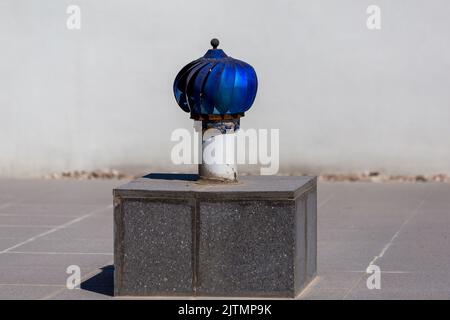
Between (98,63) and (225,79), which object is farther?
(98,63)

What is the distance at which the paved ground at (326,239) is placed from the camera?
862 cm

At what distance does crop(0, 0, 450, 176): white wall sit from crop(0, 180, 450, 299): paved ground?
480mm

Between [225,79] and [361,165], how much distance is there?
20.5 feet

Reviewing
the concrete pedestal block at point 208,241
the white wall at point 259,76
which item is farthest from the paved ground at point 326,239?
the white wall at point 259,76

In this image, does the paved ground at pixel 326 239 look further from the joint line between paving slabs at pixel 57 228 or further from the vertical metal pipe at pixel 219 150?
the vertical metal pipe at pixel 219 150

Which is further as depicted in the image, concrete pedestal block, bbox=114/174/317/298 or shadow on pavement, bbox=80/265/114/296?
shadow on pavement, bbox=80/265/114/296

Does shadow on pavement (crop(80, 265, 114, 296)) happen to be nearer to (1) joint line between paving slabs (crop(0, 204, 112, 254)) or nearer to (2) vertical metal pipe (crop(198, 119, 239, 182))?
(2) vertical metal pipe (crop(198, 119, 239, 182))

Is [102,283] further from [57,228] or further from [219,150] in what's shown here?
[57,228]

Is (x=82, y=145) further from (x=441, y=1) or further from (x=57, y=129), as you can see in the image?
(x=441, y=1)

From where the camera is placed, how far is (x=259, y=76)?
1413cm

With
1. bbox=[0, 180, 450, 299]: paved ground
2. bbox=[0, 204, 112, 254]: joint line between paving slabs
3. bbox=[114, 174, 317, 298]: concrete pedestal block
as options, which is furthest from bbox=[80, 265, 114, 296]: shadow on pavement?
bbox=[0, 204, 112, 254]: joint line between paving slabs

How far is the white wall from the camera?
14.0 meters
